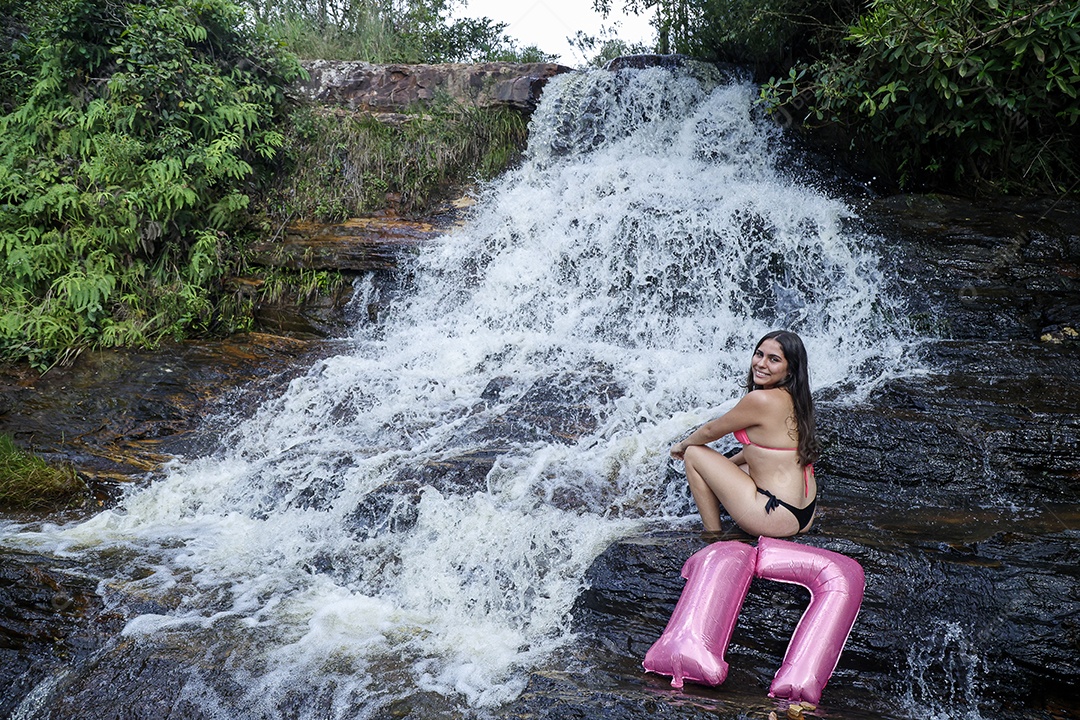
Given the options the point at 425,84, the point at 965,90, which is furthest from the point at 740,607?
the point at 425,84

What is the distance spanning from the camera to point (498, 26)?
46.3 ft

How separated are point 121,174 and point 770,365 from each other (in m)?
7.77

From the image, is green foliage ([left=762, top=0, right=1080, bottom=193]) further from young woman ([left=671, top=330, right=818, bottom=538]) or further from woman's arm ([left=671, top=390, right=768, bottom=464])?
woman's arm ([left=671, top=390, right=768, bottom=464])

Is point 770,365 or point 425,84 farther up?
point 425,84

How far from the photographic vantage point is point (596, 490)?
5062 mm

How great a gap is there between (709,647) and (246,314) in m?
6.87

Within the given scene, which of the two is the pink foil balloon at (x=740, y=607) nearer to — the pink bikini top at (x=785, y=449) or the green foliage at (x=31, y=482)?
the pink bikini top at (x=785, y=449)

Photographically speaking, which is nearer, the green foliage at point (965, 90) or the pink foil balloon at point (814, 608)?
the pink foil balloon at point (814, 608)

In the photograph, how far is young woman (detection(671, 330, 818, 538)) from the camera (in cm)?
393

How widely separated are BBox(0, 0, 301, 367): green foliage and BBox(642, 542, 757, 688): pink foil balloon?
6675 millimetres

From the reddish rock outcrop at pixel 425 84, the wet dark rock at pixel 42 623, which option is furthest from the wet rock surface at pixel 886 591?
the reddish rock outcrop at pixel 425 84

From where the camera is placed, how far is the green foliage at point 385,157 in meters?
9.68

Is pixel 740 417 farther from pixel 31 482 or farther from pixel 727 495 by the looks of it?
pixel 31 482

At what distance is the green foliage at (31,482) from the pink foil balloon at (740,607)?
4.59 metres
